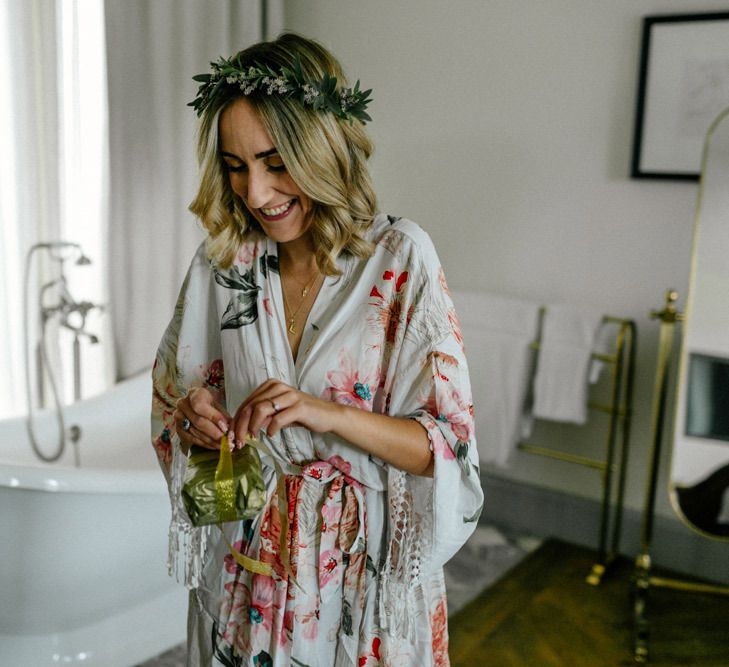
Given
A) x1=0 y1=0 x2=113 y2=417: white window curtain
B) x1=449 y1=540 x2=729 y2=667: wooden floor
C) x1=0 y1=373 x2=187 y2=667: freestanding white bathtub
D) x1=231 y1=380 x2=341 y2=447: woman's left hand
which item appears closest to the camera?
x1=231 y1=380 x2=341 y2=447: woman's left hand

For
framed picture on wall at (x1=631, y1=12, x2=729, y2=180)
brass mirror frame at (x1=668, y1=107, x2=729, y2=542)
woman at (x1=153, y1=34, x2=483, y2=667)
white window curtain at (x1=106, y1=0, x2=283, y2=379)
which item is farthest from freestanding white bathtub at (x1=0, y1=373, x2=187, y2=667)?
framed picture on wall at (x1=631, y1=12, x2=729, y2=180)

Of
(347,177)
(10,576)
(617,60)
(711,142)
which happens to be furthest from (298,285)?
(617,60)

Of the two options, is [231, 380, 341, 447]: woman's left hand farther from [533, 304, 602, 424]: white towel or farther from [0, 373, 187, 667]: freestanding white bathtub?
[533, 304, 602, 424]: white towel

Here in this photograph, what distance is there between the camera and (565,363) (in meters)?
2.77

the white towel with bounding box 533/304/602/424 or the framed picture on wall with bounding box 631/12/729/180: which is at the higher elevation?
the framed picture on wall with bounding box 631/12/729/180

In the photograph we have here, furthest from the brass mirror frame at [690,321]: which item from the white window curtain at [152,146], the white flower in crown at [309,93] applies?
the white window curtain at [152,146]

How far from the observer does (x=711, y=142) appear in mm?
2385

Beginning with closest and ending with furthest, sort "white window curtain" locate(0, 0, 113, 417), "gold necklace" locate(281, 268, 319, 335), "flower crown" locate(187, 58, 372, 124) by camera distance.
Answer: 1. "flower crown" locate(187, 58, 372, 124)
2. "gold necklace" locate(281, 268, 319, 335)
3. "white window curtain" locate(0, 0, 113, 417)

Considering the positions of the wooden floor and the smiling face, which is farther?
the wooden floor

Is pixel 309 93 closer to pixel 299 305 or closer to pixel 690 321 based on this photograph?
Answer: pixel 299 305

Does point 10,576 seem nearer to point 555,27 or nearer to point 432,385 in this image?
point 432,385

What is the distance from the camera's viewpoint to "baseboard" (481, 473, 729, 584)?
2.79m

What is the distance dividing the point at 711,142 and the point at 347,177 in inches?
64.4

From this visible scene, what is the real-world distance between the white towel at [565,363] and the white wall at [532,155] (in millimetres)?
175
